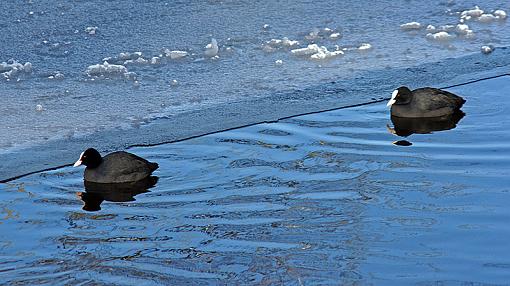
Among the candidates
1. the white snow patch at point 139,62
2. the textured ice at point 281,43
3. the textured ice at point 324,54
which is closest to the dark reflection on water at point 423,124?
the textured ice at point 324,54

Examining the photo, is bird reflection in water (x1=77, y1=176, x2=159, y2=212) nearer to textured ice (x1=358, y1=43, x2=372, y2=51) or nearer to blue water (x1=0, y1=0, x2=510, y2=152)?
blue water (x1=0, y1=0, x2=510, y2=152)

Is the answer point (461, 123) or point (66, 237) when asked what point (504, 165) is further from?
point (66, 237)

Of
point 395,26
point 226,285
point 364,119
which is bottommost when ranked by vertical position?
point 226,285

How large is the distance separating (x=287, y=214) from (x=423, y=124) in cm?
254

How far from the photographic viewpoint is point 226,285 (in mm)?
5223

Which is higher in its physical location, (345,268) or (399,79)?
(399,79)

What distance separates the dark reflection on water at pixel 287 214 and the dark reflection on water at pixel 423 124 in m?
0.13

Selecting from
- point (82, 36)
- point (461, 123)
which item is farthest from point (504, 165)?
point (82, 36)

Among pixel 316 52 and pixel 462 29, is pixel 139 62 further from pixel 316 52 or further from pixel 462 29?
pixel 462 29

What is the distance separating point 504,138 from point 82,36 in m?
4.75

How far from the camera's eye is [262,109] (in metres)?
8.48

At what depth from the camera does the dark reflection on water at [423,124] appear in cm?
804

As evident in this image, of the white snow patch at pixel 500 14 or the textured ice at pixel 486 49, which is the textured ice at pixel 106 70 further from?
the white snow patch at pixel 500 14

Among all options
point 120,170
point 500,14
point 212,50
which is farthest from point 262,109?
point 500,14
